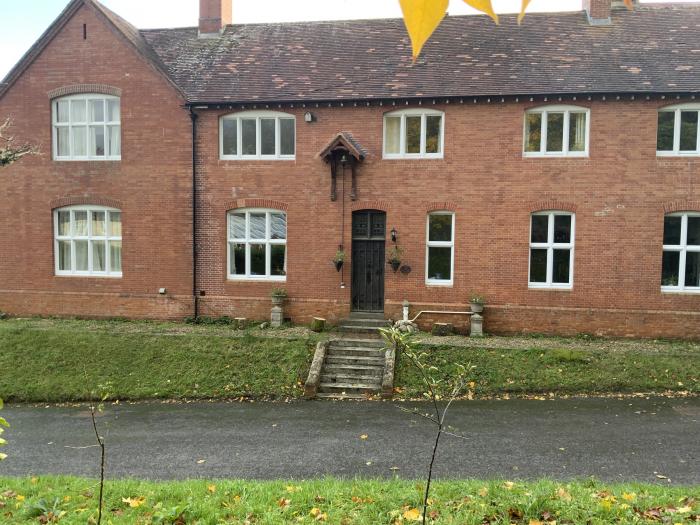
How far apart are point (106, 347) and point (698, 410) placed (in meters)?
14.3

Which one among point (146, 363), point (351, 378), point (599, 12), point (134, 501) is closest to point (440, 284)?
point (351, 378)

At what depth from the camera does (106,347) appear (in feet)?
46.9

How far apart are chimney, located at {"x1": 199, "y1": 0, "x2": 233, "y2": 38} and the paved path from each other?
14.3 metres

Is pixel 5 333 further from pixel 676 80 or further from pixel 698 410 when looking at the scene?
pixel 676 80

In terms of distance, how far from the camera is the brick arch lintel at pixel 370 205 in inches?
634

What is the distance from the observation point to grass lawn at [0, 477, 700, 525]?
18.7 feet

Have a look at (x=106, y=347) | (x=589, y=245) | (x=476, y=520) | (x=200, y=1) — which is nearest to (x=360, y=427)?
(x=476, y=520)

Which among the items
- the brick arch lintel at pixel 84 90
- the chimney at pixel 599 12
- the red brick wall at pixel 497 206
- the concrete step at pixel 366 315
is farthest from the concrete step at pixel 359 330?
the chimney at pixel 599 12

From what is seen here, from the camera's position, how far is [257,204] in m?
16.6

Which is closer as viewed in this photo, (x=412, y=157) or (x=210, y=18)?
(x=412, y=157)

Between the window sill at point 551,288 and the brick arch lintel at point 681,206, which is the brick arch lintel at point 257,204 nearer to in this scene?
the window sill at point 551,288

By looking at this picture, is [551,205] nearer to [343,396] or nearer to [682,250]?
[682,250]

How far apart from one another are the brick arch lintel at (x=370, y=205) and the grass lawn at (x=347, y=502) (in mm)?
10214

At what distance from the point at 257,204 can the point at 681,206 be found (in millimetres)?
12606
